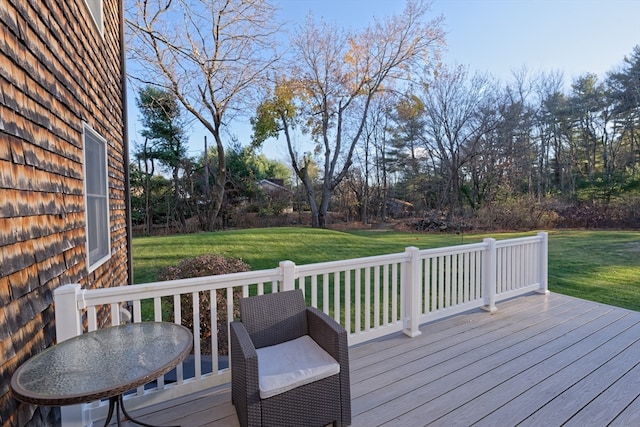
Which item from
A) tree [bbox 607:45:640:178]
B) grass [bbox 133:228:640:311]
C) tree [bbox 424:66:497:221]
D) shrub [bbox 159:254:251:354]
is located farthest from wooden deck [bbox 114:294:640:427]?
tree [bbox 607:45:640:178]

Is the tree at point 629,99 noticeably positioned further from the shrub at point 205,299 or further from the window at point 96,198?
the window at point 96,198

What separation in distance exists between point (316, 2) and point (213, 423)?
15.0m

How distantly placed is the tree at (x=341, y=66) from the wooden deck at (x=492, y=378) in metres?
13.8

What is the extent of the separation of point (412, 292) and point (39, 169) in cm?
312

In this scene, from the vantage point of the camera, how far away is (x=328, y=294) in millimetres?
3004

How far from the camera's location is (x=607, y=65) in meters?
18.7

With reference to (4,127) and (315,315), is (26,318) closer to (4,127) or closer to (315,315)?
(4,127)

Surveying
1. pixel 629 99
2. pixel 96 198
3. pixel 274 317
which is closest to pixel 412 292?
pixel 274 317

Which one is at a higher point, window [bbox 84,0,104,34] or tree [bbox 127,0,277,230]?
tree [bbox 127,0,277,230]

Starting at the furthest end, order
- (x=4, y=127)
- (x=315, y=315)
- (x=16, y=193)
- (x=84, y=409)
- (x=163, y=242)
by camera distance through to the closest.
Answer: (x=163, y=242), (x=315, y=315), (x=84, y=409), (x=16, y=193), (x=4, y=127)

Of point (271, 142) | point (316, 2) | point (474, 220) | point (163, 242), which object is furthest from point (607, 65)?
point (163, 242)

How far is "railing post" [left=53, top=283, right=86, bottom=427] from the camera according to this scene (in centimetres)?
187

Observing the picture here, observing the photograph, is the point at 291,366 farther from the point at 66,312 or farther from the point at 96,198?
the point at 96,198

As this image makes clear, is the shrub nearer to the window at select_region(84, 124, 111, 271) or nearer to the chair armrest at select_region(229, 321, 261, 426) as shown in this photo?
the window at select_region(84, 124, 111, 271)
